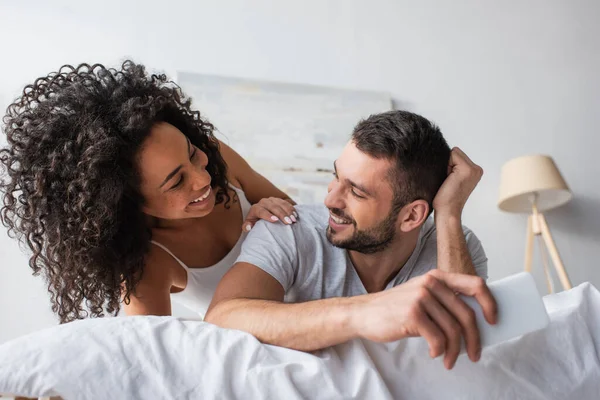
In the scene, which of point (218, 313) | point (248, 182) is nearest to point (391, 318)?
point (218, 313)

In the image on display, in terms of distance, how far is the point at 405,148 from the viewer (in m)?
1.41

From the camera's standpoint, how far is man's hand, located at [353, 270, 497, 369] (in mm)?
832

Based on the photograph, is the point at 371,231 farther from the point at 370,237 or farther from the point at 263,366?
the point at 263,366

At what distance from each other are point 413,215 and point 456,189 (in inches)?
4.5

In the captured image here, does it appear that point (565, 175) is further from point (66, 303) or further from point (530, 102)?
point (66, 303)

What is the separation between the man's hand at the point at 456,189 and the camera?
1427mm

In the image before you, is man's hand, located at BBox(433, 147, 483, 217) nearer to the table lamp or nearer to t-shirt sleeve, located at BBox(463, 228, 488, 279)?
t-shirt sleeve, located at BBox(463, 228, 488, 279)

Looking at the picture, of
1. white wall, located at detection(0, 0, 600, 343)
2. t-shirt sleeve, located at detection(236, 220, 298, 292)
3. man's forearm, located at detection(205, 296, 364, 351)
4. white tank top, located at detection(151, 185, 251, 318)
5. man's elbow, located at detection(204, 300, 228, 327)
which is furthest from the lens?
white wall, located at detection(0, 0, 600, 343)

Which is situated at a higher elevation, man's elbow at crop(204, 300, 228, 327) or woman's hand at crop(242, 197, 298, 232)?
woman's hand at crop(242, 197, 298, 232)

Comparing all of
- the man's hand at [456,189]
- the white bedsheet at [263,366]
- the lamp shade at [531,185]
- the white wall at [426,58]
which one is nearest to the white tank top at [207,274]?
the man's hand at [456,189]

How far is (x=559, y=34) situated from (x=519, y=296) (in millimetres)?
3451

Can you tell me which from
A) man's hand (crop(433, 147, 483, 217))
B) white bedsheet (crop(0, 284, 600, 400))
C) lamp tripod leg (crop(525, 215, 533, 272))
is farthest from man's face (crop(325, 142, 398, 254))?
lamp tripod leg (crop(525, 215, 533, 272))

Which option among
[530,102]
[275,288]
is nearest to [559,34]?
[530,102]

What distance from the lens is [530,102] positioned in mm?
3736
